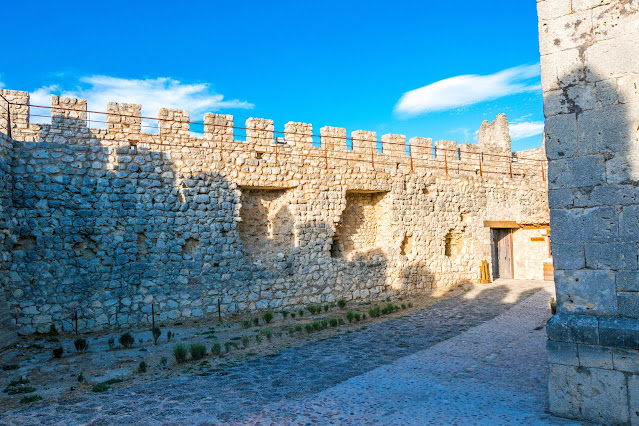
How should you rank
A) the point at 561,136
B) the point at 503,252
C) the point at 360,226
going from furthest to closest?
1. the point at 503,252
2. the point at 360,226
3. the point at 561,136

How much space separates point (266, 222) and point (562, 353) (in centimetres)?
918

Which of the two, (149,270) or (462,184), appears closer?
(149,270)

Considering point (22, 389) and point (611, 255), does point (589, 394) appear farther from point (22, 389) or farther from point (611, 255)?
point (22, 389)

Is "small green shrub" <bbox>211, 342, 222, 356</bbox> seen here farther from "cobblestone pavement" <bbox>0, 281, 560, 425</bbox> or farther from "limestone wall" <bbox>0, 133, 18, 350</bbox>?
"limestone wall" <bbox>0, 133, 18, 350</bbox>

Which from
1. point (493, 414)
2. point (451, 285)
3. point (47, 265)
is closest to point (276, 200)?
point (47, 265)

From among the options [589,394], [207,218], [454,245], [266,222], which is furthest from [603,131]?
[454,245]

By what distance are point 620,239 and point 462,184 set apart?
40.6 feet

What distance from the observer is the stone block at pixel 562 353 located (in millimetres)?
4539

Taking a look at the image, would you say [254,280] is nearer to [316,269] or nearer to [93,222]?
[316,269]

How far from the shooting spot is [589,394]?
4.42 m

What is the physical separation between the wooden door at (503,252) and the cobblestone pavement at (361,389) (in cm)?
933

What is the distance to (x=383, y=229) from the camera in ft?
48.8

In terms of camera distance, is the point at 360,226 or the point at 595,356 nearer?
the point at 595,356

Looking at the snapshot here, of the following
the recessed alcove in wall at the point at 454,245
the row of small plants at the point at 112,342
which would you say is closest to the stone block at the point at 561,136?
the row of small plants at the point at 112,342
